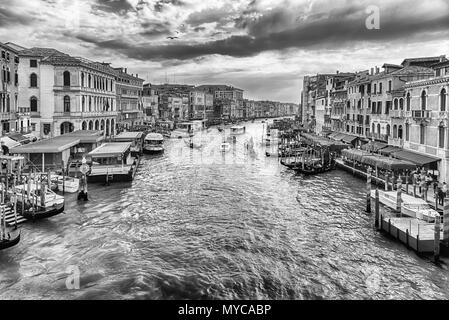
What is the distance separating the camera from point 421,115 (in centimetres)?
3175

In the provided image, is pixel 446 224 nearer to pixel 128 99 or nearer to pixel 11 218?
pixel 11 218

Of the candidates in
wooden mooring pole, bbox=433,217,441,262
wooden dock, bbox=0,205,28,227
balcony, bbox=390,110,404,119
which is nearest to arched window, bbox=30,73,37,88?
wooden dock, bbox=0,205,28,227

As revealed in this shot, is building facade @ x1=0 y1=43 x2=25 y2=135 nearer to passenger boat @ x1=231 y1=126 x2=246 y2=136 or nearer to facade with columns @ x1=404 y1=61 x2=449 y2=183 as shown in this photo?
facade with columns @ x1=404 y1=61 x2=449 y2=183

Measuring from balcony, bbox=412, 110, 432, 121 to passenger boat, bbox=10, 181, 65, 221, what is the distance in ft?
87.6

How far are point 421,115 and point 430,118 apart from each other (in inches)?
49.0

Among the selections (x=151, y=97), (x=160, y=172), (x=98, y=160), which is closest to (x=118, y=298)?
(x=98, y=160)

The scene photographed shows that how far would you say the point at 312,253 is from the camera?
17859 millimetres

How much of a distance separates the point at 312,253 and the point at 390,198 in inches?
358

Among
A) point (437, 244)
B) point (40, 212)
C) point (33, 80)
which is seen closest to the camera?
point (437, 244)

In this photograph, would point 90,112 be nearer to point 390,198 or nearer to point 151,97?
point 390,198

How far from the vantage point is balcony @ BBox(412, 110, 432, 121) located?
30.8 m

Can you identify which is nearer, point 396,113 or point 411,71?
point 396,113

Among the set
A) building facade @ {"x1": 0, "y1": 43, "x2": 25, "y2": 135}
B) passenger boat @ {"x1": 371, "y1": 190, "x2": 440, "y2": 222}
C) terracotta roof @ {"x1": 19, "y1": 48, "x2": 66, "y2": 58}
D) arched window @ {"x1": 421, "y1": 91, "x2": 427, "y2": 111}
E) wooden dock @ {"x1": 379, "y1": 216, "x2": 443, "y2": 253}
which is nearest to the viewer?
wooden dock @ {"x1": 379, "y1": 216, "x2": 443, "y2": 253}

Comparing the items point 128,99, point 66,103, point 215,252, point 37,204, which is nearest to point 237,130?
point 128,99
